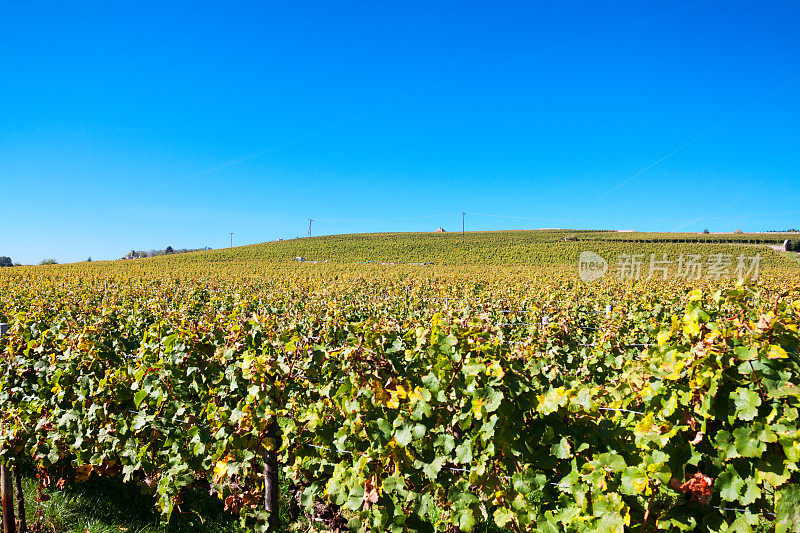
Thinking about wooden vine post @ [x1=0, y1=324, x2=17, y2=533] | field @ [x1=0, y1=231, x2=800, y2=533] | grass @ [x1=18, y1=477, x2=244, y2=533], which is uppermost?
field @ [x1=0, y1=231, x2=800, y2=533]

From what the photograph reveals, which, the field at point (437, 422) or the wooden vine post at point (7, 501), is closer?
the field at point (437, 422)

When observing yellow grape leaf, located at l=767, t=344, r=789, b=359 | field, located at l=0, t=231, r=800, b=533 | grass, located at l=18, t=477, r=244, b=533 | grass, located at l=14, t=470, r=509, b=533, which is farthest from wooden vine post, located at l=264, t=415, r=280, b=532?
yellow grape leaf, located at l=767, t=344, r=789, b=359

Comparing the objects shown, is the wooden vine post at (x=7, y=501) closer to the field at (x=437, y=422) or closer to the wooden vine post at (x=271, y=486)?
the field at (x=437, y=422)

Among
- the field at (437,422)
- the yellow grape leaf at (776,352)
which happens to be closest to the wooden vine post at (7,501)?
Result: the field at (437,422)

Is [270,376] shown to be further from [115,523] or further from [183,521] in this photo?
[115,523]

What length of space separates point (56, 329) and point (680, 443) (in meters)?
5.27

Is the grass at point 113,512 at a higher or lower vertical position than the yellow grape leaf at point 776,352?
lower

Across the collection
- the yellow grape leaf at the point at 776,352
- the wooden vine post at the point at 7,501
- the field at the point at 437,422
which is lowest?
the wooden vine post at the point at 7,501

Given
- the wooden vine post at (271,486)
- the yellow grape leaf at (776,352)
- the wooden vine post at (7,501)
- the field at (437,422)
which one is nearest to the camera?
the yellow grape leaf at (776,352)

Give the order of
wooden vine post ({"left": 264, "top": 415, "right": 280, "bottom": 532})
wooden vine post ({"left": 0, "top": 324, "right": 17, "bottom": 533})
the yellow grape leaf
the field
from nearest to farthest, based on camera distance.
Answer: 1. the yellow grape leaf
2. the field
3. wooden vine post ({"left": 264, "top": 415, "right": 280, "bottom": 532})
4. wooden vine post ({"left": 0, "top": 324, "right": 17, "bottom": 533})

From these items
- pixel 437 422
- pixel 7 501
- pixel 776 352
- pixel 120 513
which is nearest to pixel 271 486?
pixel 437 422

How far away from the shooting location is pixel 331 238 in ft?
260

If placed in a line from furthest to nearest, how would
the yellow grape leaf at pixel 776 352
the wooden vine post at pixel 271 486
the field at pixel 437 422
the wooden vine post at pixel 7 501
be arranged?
1. the wooden vine post at pixel 7 501
2. the wooden vine post at pixel 271 486
3. the field at pixel 437 422
4. the yellow grape leaf at pixel 776 352

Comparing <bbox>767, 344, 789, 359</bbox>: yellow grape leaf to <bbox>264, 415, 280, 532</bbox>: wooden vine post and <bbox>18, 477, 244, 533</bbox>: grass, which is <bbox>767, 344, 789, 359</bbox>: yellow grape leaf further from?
<bbox>18, 477, 244, 533</bbox>: grass
